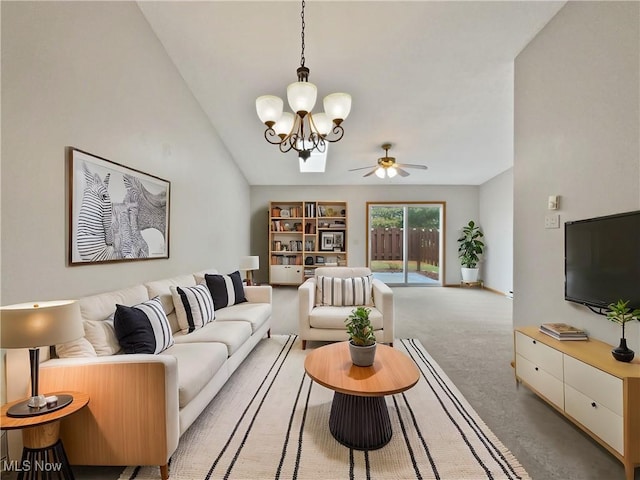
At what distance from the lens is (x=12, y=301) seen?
170cm

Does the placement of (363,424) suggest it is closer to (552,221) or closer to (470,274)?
A: (552,221)

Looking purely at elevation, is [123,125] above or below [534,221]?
above

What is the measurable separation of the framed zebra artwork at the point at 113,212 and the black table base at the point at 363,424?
2025mm

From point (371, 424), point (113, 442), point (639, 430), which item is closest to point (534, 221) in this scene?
point (639, 430)

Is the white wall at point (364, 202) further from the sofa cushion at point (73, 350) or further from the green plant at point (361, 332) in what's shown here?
the sofa cushion at point (73, 350)

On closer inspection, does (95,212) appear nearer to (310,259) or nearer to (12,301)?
(12,301)

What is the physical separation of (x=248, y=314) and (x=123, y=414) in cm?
164

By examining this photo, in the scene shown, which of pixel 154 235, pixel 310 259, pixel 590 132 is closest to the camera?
pixel 590 132

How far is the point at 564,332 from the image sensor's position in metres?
2.14

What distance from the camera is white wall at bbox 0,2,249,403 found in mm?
1712

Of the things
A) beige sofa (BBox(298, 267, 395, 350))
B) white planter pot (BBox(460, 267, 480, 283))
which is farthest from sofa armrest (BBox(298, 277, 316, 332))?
white planter pot (BBox(460, 267, 480, 283))

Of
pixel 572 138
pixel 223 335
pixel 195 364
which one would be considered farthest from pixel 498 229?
pixel 195 364

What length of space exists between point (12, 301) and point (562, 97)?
12.7 ft

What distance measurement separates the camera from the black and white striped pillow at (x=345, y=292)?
11.4ft
